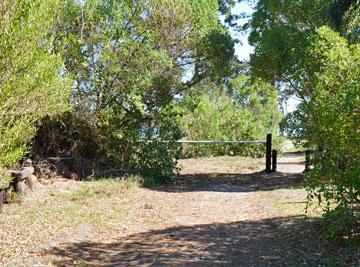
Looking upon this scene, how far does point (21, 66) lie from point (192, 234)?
13.3 feet

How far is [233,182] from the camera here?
49.9 feet

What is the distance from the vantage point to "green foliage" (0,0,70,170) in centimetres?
563

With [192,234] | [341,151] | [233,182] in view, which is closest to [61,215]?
[192,234]

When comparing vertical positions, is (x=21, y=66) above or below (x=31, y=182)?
above

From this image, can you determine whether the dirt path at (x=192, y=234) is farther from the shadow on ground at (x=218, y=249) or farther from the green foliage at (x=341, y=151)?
the green foliage at (x=341, y=151)

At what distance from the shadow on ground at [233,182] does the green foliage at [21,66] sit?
7247 millimetres

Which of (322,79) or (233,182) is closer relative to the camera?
(322,79)

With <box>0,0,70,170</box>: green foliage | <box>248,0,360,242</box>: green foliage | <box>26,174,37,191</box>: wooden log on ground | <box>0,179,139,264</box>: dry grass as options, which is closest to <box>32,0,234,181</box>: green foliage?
<box>248,0,360,242</box>: green foliage

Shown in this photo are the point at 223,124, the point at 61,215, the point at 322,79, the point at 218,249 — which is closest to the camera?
the point at 218,249

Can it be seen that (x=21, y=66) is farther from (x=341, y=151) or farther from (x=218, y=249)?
(x=341, y=151)

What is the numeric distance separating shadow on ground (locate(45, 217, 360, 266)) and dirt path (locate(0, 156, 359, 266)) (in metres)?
0.01

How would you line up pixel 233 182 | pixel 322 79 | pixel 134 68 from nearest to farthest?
pixel 322 79, pixel 134 68, pixel 233 182

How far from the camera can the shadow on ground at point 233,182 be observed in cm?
1352

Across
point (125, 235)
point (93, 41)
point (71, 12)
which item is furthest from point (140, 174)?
point (125, 235)
